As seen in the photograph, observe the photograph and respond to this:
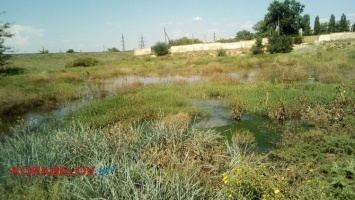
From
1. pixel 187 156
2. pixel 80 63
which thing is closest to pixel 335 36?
pixel 80 63

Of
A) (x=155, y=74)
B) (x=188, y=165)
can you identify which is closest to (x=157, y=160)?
(x=188, y=165)

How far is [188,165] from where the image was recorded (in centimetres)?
511

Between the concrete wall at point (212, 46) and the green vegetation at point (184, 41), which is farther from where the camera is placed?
the green vegetation at point (184, 41)

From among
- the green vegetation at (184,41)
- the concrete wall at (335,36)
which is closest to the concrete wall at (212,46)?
the green vegetation at (184,41)

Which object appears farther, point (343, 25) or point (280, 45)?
point (343, 25)

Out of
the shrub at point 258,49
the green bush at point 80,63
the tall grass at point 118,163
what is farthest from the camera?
the shrub at point 258,49

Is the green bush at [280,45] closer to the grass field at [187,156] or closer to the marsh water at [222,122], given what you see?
the grass field at [187,156]

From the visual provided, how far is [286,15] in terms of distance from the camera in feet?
174

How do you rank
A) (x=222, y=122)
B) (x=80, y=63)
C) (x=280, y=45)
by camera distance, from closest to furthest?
(x=222, y=122)
(x=80, y=63)
(x=280, y=45)

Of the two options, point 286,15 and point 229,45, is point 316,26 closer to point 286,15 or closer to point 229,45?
point 286,15

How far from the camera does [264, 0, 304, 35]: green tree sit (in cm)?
5256

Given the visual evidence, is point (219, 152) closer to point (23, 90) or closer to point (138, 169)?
point (138, 169)

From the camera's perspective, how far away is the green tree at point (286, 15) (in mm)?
52562

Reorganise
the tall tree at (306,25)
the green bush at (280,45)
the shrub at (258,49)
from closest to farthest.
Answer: the green bush at (280,45) → the shrub at (258,49) → the tall tree at (306,25)
